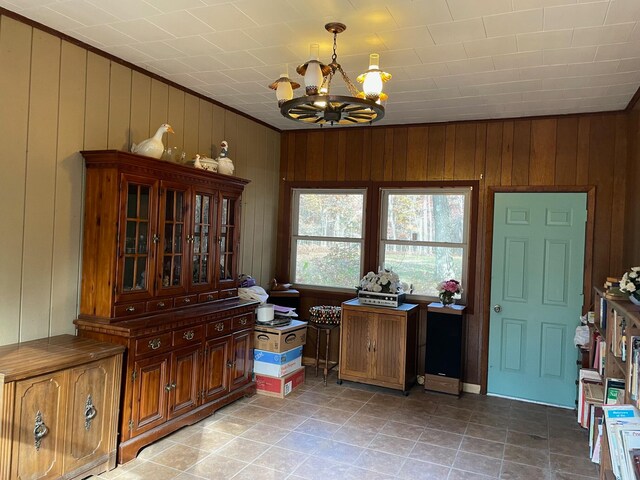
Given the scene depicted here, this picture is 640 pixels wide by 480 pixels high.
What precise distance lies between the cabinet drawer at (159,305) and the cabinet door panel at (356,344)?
72.5 inches

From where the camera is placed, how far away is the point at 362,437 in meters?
3.57

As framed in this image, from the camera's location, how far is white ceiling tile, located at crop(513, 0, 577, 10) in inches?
94.4

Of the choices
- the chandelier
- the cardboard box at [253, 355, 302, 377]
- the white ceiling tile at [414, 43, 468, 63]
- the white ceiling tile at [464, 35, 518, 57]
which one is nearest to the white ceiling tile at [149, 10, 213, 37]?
the chandelier

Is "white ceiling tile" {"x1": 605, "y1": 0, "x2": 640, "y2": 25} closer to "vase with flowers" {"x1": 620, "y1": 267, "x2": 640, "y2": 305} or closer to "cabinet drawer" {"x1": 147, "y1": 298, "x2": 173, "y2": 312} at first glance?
"vase with flowers" {"x1": 620, "y1": 267, "x2": 640, "y2": 305}

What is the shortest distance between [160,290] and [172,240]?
0.40 metres

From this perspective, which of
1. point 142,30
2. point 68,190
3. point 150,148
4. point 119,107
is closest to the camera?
point 142,30

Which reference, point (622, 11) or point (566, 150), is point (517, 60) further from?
point (566, 150)

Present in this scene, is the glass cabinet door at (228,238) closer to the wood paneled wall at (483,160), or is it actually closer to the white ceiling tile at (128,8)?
the wood paneled wall at (483,160)

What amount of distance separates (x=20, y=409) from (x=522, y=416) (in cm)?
383

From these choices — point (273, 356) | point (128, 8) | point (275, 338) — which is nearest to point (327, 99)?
point (128, 8)

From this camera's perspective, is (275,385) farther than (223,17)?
Yes

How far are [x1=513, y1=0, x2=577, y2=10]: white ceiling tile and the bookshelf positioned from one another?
1.63 m

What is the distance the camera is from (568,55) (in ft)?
10.1

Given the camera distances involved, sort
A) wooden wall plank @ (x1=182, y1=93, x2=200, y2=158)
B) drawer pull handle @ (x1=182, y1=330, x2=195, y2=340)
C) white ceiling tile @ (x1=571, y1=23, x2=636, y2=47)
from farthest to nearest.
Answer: wooden wall plank @ (x1=182, y1=93, x2=200, y2=158) < drawer pull handle @ (x1=182, y1=330, x2=195, y2=340) < white ceiling tile @ (x1=571, y1=23, x2=636, y2=47)
